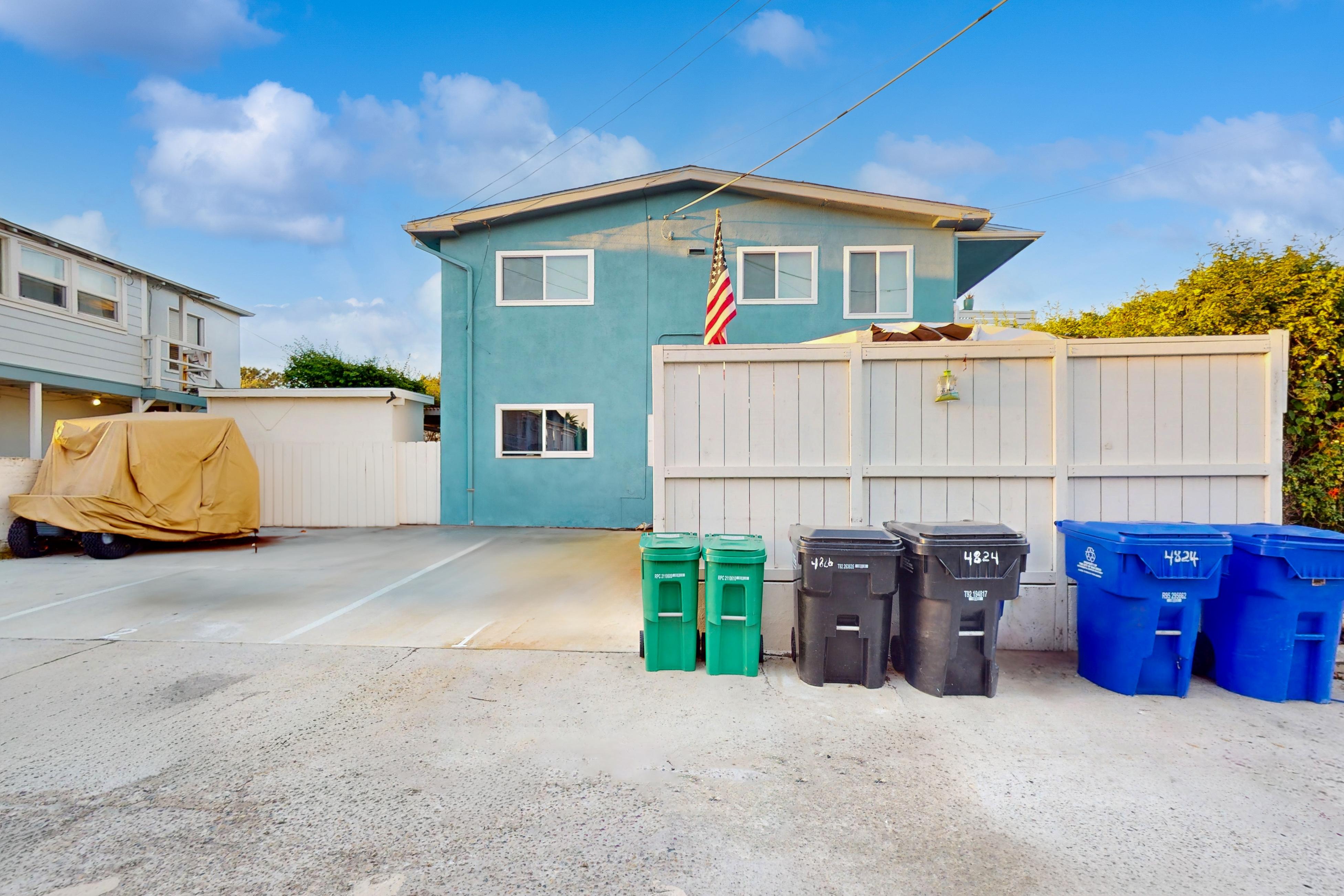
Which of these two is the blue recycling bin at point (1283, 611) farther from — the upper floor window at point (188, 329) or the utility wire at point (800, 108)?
the upper floor window at point (188, 329)

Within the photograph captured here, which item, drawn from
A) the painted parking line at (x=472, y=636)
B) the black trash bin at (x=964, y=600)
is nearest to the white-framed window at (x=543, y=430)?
the painted parking line at (x=472, y=636)

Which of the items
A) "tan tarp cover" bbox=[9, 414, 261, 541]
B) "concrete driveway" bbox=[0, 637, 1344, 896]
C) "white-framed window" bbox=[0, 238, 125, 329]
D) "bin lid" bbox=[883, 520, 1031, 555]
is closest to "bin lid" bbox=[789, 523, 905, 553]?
"bin lid" bbox=[883, 520, 1031, 555]

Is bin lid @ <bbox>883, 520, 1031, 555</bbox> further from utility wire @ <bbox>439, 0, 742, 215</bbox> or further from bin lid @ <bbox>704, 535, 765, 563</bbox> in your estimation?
utility wire @ <bbox>439, 0, 742, 215</bbox>

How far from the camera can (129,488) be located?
8.14 metres

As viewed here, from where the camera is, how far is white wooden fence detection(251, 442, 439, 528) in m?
11.2

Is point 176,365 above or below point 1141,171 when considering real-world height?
below

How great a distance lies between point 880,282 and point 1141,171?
36.9ft

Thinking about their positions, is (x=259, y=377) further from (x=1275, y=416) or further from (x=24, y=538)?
(x=1275, y=416)

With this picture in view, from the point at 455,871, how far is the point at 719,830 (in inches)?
40.7

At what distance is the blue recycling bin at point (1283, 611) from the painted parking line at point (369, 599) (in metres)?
7.05

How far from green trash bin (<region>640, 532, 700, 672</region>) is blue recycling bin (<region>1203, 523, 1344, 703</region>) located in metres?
3.55

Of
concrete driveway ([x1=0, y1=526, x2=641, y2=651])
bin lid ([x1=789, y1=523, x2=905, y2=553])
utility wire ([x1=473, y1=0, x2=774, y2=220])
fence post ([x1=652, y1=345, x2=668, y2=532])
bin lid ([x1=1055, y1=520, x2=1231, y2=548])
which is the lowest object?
concrete driveway ([x1=0, y1=526, x2=641, y2=651])

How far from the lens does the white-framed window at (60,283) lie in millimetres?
10773

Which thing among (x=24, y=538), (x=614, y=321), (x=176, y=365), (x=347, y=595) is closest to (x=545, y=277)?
(x=614, y=321)
